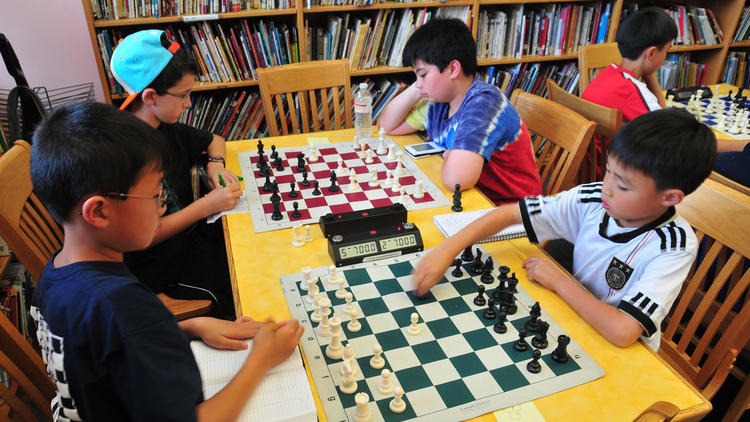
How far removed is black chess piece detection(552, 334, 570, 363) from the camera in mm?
1094

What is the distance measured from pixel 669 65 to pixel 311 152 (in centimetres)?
345

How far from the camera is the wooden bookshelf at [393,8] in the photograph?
2.81 meters

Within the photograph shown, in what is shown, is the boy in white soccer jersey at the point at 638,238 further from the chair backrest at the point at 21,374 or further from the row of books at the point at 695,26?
the row of books at the point at 695,26

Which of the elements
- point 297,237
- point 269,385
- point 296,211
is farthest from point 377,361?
point 296,211

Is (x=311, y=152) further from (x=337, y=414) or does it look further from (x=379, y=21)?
(x=379, y=21)

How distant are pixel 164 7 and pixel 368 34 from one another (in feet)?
4.08

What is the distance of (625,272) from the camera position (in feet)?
4.45

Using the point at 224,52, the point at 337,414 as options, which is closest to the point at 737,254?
the point at 337,414

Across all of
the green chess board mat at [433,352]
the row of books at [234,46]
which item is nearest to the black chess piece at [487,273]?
the green chess board mat at [433,352]

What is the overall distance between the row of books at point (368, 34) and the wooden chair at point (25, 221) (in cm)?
197

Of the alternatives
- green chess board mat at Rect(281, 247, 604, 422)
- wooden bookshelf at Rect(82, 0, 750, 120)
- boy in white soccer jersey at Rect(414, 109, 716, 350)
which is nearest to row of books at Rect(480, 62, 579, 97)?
wooden bookshelf at Rect(82, 0, 750, 120)

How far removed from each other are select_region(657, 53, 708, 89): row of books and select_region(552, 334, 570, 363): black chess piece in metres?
3.80

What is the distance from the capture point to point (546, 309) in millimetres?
1285

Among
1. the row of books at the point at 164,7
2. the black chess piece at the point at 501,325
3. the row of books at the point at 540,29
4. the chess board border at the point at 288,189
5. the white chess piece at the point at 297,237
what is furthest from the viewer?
the row of books at the point at 540,29
